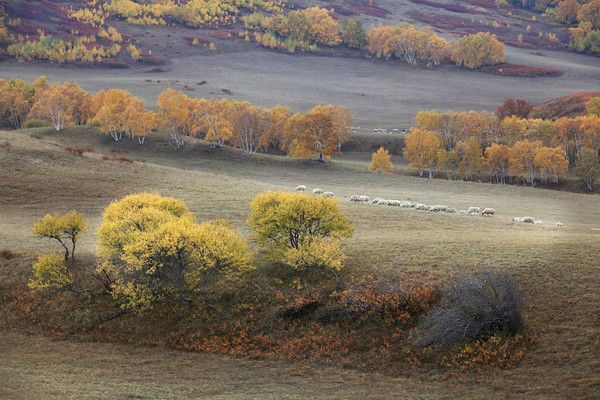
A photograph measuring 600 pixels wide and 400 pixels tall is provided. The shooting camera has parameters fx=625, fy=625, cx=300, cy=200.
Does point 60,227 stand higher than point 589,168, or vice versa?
point 589,168

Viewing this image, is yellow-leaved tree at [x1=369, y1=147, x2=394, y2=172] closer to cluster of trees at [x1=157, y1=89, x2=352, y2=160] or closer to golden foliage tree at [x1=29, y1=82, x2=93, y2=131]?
cluster of trees at [x1=157, y1=89, x2=352, y2=160]

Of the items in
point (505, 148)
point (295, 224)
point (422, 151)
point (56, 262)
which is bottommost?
point (56, 262)

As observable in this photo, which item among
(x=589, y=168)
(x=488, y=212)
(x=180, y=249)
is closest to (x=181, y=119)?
(x=488, y=212)

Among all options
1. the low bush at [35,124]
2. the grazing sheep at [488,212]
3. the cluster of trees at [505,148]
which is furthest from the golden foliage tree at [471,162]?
the low bush at [35,124]

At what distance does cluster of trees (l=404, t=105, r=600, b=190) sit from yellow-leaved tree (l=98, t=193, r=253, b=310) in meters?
70.8

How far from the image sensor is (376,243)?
50.4 metres

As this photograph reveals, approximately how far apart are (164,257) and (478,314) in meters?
21.6

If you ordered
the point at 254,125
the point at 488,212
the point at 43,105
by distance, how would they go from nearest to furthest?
the point at 488,212 → the point at 43,105 → the point at 254,125

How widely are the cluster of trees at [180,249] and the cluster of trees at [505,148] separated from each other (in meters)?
65.2

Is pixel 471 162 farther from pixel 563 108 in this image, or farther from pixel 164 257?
pixel 164 257

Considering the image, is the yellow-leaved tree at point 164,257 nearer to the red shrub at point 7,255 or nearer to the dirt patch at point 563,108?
the red shrub at point 7,255

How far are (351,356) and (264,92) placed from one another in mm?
161849

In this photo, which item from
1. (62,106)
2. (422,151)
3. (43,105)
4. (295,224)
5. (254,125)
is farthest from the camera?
(254,125)

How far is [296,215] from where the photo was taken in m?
47.6
